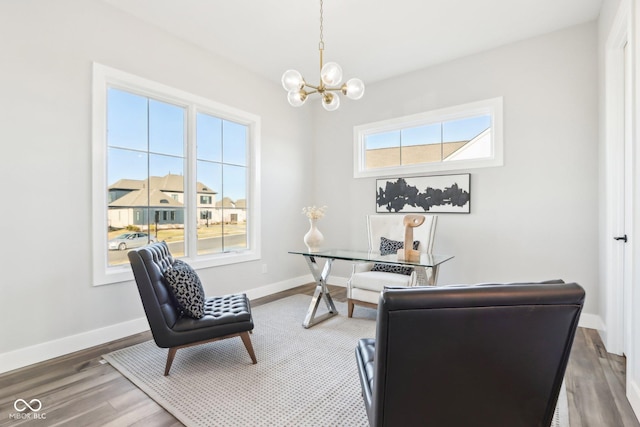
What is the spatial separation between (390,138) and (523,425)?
3.72 metres

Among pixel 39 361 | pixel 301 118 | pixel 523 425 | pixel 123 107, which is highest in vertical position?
pixel 301 118

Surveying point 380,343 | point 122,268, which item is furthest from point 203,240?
point 380,343

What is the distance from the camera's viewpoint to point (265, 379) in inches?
83.5

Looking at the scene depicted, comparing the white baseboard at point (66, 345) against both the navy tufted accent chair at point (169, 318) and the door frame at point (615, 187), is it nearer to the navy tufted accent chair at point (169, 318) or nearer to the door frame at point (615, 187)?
the navy tufted accent chair at point (169, 318)

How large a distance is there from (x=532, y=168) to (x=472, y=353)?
3005 millimetres

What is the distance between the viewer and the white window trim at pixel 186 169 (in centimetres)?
271

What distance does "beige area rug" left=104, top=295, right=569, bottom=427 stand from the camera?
5.73 ft

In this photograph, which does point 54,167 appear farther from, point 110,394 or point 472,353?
point 472,353

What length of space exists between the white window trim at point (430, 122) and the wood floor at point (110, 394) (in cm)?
207

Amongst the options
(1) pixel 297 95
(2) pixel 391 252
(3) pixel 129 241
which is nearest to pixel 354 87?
(1) pixel 297 95

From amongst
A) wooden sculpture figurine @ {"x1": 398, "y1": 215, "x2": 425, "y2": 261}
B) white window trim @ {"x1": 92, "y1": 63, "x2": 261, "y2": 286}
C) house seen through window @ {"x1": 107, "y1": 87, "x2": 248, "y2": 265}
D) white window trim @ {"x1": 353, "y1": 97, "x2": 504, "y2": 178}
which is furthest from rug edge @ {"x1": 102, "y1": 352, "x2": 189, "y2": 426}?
white window trim @ {"x1": 353, "y1": 97, "x2": 504, "y2": 178}

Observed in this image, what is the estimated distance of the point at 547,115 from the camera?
323 cm

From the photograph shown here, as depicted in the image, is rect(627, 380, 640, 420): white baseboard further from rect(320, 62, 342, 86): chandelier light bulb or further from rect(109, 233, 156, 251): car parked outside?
rect(109, 233, 156, 251): car parked outside

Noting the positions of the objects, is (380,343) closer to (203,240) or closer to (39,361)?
(39,361)
